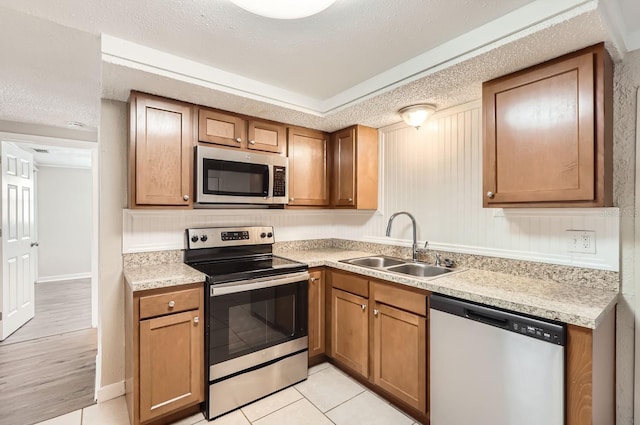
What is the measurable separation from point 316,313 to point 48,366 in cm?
234

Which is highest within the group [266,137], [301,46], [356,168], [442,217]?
[301,46]

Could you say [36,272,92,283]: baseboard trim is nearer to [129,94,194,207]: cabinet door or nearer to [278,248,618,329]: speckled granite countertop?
[129,94,194,207]: cabinet door

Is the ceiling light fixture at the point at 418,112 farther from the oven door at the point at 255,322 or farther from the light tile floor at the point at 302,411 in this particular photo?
the light tile floor at the point at 302,411

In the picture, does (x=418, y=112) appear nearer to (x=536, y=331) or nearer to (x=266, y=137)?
(x=266, y=137)

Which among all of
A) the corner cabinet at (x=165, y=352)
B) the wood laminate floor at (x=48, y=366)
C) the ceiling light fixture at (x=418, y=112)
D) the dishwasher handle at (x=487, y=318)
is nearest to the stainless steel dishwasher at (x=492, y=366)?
the dishwasher handle at (x=487, y=318)

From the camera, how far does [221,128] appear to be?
238cm

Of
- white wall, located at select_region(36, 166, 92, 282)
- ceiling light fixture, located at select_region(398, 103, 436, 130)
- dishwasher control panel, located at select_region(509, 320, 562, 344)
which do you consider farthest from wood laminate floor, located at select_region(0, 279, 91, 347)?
dishwasher control panel, located at select_region(509, 320, 562, 344)

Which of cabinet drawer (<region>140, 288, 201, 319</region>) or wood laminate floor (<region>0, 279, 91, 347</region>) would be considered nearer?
cabinet drawer (<region>140, 288, 201, 319</region>)

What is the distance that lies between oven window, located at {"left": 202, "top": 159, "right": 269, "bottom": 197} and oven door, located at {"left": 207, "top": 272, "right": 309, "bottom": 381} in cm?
74

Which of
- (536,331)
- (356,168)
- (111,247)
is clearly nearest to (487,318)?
(536,331)

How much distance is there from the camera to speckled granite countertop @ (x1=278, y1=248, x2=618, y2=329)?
1319 millimetres

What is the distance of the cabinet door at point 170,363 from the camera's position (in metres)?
1.79

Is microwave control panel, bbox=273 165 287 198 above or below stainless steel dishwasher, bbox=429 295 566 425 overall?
above

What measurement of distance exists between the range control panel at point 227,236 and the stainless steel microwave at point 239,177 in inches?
10.9
